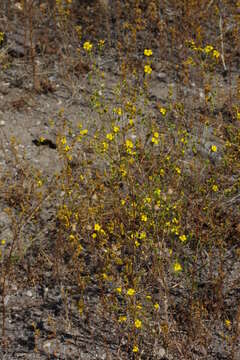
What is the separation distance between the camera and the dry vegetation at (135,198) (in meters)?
3.51

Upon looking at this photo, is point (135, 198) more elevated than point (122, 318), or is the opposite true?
point (135, 198)

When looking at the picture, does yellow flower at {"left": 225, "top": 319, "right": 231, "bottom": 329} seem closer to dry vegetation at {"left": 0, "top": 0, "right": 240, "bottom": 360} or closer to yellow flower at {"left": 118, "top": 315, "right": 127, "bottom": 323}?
dry vegetation at {"left": 0, "top": 0, "right": 240, "bottom": 360}

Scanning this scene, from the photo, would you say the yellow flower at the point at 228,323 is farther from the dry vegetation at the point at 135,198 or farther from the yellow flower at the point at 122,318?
the yellow flower at the point at 122,318

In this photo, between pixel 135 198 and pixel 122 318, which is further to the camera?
pixel 135 198

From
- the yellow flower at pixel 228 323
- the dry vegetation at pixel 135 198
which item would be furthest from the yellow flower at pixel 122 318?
the yellow flower at pixel 228 323

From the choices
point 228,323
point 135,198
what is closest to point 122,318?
point 228,323

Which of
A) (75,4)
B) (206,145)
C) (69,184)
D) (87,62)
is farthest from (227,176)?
(75,4)

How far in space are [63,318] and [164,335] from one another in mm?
756

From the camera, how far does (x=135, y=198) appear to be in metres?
3.90

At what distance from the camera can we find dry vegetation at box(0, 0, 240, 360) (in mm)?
3508

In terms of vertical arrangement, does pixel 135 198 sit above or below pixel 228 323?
above

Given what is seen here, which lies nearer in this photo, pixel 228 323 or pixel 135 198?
pixel 228 323

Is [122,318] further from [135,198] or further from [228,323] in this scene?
[135,198]

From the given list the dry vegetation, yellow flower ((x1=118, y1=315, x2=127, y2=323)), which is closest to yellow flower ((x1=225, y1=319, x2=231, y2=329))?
the dry vegetation
